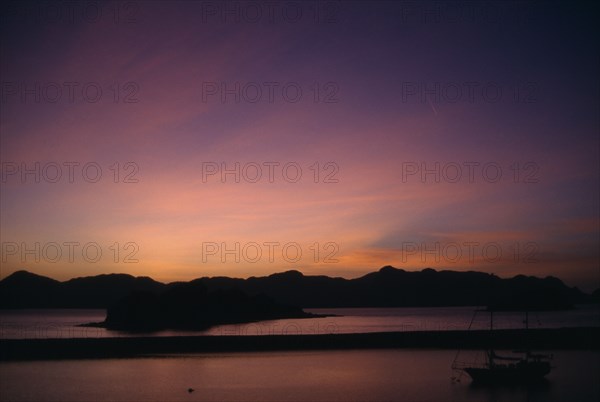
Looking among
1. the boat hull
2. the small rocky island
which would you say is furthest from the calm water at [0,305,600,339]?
the boat hull

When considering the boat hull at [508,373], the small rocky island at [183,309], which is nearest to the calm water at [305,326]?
the small rocky island at [183,309]

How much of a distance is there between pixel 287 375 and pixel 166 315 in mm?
71178

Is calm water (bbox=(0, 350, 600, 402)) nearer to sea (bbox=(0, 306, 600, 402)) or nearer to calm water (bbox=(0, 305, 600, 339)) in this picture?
sea (bbox=(0, 306, 600, 402))

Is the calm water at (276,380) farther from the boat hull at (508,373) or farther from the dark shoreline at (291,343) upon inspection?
the dark shoreline at (291,343)

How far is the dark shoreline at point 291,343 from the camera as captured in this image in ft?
173

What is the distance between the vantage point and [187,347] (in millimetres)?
56750

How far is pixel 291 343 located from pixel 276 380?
20.8m

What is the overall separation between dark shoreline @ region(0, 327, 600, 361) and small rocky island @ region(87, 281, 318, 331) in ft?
139

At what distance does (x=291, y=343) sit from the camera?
191ft

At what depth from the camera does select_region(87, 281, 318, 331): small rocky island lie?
99500 mm

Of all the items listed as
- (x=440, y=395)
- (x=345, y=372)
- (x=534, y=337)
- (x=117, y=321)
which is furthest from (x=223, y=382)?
(x=117, y=321)

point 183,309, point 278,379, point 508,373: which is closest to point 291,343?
point 278,379

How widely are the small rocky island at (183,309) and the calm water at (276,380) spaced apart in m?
51.7

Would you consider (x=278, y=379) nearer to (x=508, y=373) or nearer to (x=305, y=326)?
(x=508, y=373)
